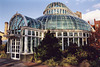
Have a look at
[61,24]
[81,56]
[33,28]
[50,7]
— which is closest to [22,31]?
[33,28]

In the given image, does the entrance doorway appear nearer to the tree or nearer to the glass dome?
the tree

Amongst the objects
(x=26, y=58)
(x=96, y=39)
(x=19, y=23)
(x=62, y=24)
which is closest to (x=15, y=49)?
(x=26, y=58)

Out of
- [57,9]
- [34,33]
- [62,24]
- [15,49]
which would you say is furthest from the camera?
[57,9]

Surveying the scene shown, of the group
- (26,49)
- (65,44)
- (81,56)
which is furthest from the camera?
(65,44)

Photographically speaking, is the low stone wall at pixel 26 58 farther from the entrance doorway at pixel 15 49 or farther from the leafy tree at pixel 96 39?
the leafy tree at pixel 96 39

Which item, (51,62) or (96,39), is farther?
(96,39)

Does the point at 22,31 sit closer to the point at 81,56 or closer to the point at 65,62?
the point at 65,62

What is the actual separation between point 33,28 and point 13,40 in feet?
16.2

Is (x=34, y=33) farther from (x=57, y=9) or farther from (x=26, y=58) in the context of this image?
(x=57, y=9)

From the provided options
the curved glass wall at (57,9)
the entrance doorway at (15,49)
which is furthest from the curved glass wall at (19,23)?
the curved glass wall at (57,9)

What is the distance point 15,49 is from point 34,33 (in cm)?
473

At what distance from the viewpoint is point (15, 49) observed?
17906 millimetres

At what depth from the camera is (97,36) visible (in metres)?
14.8

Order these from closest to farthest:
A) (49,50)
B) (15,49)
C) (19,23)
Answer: (49,50)
(15,49)
(19,23)
